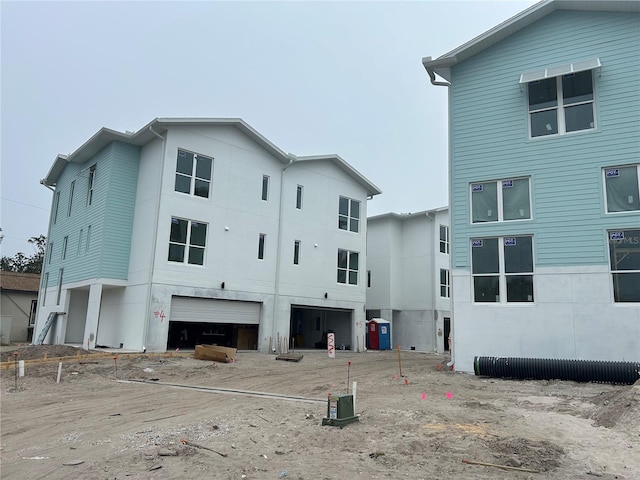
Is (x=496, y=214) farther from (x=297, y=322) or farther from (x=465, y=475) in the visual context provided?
(x=297, y=322)

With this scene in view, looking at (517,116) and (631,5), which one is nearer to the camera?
(631,5)

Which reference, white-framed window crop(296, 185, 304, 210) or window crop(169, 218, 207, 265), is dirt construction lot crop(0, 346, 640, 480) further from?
white-framed window crop(296, 185, 304, 210)

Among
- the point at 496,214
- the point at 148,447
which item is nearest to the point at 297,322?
the point at 496,214

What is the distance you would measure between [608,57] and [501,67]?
3.03 meters

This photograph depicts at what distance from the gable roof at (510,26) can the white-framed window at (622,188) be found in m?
4.71

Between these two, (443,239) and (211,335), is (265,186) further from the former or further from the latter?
(443,239)

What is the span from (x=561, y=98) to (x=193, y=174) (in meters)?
14.1

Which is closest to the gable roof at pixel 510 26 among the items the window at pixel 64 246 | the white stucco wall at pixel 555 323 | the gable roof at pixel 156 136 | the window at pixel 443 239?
the white stucco wall at pixel 555 323

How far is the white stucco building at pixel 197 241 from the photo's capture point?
19750 millimetres

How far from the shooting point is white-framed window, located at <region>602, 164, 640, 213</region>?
13514 millimetres

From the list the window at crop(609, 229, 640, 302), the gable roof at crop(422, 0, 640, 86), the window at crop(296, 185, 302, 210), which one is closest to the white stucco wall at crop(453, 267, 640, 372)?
the window at crop(609, 229, 640, 302)

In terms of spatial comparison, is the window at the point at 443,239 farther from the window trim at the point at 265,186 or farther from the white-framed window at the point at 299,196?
the window trim at the point at 265,186

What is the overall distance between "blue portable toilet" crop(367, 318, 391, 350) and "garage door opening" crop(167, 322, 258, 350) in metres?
8.86

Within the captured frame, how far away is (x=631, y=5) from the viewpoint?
13.9 meters
